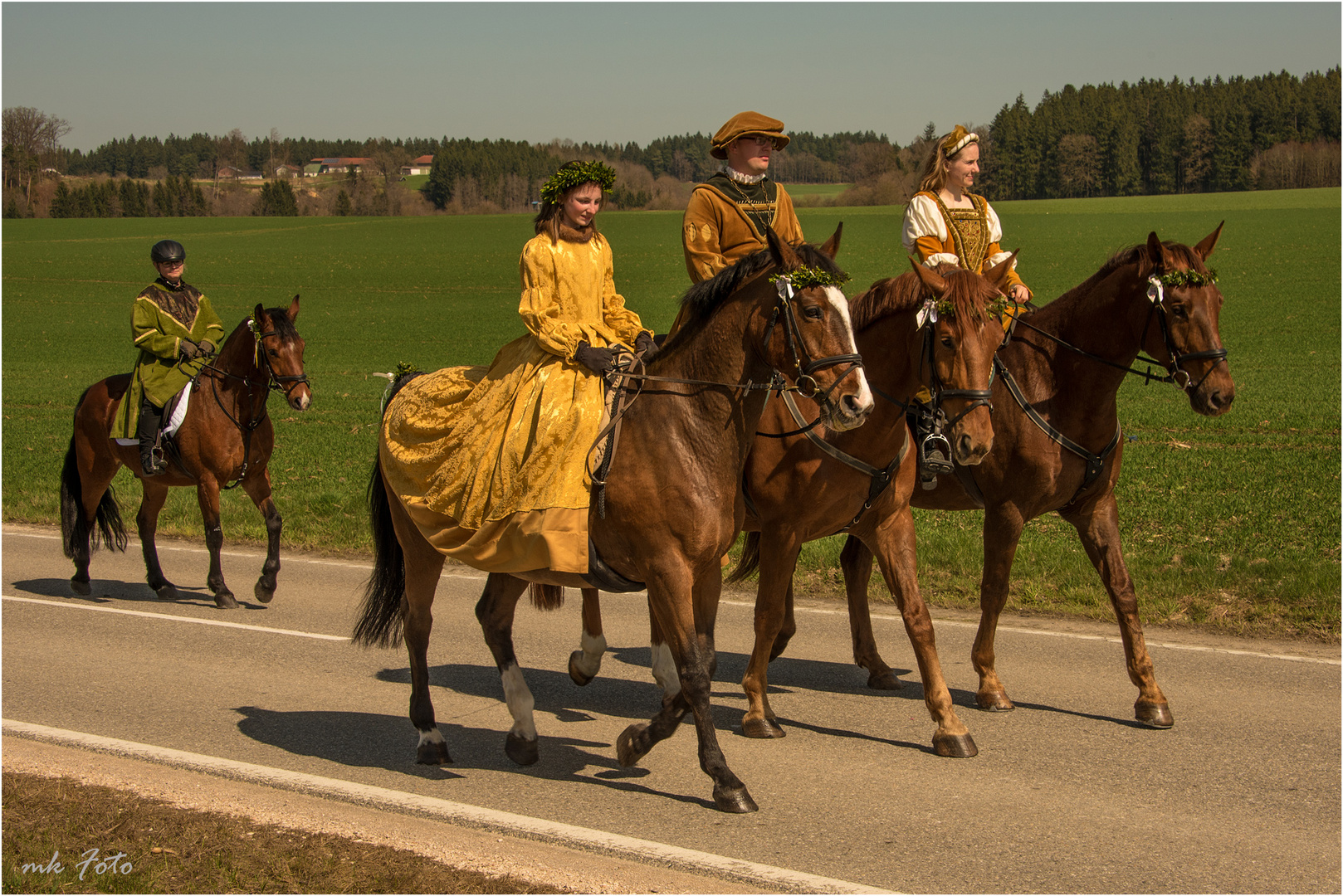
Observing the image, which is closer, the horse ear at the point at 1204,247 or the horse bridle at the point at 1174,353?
the horse bridle at the point at 1174,353

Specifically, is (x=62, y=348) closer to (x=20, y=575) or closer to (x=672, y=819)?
(x=20, y=575)

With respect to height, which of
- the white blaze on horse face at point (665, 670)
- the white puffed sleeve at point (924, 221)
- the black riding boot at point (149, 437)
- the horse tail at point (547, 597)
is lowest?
the white blaze on horse face at point (665, 670)

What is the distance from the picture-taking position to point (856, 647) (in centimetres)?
802

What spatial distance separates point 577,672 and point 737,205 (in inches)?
126

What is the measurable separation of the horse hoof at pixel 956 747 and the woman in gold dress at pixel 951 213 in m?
3.13

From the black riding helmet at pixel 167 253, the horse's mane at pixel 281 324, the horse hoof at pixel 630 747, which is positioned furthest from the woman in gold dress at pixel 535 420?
the black riding helmet at pixel 167 253

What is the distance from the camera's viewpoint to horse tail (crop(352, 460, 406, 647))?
7.20m

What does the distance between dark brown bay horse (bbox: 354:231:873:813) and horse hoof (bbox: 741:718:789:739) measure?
1085 mm

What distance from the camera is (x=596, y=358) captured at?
233 inches

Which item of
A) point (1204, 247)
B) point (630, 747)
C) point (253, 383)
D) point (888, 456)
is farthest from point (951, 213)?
point (253, 383)

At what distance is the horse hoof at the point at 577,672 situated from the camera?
7816 millimetres

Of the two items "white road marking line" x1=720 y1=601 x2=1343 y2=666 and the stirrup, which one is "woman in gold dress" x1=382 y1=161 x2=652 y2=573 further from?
the stirrup

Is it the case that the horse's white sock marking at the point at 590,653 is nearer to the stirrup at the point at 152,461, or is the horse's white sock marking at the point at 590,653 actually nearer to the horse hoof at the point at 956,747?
the horse hoof at the point at 956,747

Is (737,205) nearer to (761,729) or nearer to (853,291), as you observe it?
(761,729)
